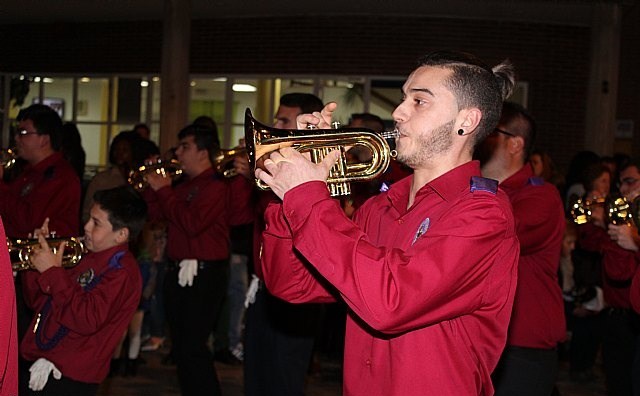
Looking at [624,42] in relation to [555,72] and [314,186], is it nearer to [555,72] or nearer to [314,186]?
[555,72]

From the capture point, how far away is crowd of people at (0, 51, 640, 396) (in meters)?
2.59

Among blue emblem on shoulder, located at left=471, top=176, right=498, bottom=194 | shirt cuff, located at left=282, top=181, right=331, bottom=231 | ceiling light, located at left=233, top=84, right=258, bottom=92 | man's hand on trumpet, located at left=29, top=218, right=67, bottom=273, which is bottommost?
man's hand on trumpet, located at left=29, top=218, right=67, bottom=273

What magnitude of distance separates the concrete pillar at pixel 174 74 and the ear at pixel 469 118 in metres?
8.69

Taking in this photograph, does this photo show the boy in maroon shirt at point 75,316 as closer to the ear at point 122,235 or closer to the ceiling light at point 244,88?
the ear at point 122,235

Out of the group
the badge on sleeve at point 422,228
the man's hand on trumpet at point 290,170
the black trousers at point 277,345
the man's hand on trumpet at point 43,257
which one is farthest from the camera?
the black trousers at point 277,345

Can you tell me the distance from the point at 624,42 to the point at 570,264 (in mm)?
7793

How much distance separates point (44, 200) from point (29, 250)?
1499 mm

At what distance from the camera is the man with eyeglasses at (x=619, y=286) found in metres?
5.36

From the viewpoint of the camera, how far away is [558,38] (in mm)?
14086

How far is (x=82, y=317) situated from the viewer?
14.6 feet

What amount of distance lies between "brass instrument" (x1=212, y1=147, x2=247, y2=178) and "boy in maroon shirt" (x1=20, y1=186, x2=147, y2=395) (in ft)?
6.33

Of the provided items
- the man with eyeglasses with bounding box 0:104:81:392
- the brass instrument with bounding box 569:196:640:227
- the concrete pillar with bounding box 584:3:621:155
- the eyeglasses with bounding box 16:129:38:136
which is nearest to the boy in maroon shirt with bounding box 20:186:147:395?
the man with eyeglasses with bounding box 0:104:81:392

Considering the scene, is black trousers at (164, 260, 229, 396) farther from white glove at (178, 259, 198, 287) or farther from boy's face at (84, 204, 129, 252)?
boy's face at (84, 204, 129, 252)

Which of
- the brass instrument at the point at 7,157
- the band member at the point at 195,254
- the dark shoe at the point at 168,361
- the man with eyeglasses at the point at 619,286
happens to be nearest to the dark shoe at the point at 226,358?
the dark shoe at the point at 168,361
